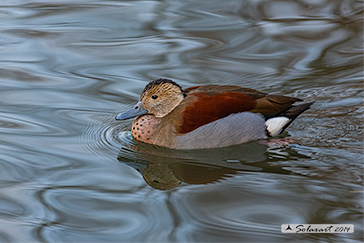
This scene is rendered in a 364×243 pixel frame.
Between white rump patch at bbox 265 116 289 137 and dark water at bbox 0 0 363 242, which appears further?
white rump patch at bbox 265 116 289 137

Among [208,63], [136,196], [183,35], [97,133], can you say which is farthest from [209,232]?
[183,35]

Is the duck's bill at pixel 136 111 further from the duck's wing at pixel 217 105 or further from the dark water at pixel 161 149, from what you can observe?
the duck's wing at pixel 217 105

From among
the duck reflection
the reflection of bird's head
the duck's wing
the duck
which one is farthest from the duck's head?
the reflection of bird's head

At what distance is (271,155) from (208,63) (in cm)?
286

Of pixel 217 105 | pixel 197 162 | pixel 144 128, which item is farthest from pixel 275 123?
pixel 144 128

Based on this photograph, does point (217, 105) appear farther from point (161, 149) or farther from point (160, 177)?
point (160, 177)

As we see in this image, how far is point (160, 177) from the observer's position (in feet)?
17.3

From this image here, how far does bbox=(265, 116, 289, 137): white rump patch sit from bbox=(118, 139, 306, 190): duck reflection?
230 millimetres

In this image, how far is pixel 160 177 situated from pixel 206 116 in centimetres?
98

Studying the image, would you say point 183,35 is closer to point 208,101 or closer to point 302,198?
point 208,101

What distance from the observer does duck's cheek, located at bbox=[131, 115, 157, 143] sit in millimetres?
6090

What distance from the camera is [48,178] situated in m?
5.17

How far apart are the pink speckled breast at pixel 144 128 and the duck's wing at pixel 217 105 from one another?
425 millimetres

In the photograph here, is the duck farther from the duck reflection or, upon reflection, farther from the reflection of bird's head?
the reflection of bird's head
